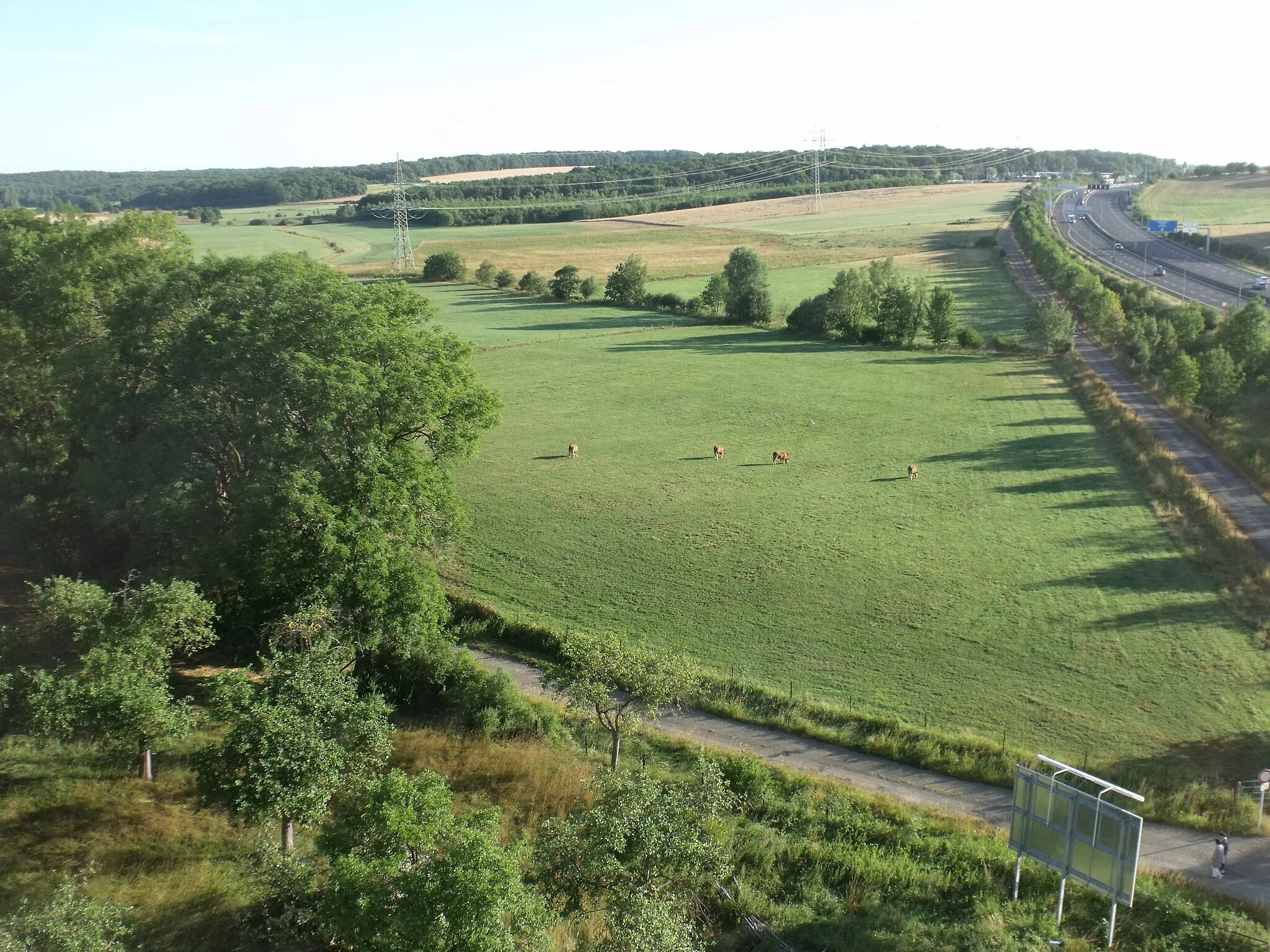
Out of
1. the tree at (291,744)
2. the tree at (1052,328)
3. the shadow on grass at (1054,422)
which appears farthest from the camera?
the tree at (1052,328)

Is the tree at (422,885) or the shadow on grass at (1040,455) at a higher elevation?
the tree at (422,885)

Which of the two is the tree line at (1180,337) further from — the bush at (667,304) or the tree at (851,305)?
the bush at (667,304)

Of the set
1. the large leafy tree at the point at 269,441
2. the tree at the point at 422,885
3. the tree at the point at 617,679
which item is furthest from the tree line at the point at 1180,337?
the tree at the point at 422,885

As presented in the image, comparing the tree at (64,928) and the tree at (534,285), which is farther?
the tree at (534,285)

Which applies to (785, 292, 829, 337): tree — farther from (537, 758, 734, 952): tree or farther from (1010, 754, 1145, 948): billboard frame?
(537, 758, 734, 952): tree

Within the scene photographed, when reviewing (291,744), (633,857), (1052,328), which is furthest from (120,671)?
(1052,328)

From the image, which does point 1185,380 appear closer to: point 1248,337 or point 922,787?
point 1248,337

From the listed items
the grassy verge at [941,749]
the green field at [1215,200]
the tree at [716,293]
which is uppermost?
the green field at [1215,200]
